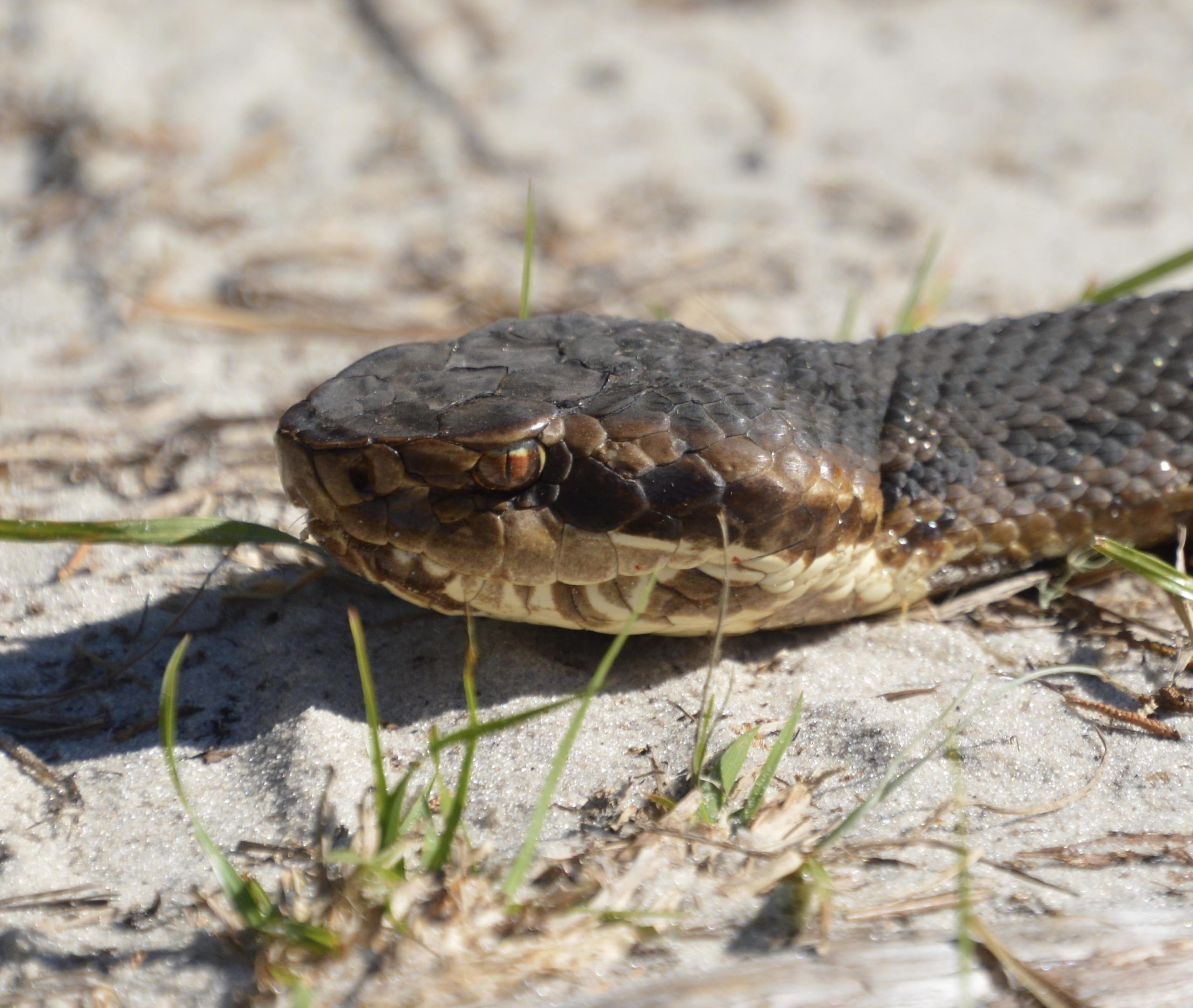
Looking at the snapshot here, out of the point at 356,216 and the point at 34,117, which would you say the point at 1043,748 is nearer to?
the point at 356,216

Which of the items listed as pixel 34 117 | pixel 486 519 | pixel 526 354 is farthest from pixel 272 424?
pixel 34 117

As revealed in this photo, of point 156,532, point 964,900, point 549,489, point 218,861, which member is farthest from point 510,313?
point 964,900

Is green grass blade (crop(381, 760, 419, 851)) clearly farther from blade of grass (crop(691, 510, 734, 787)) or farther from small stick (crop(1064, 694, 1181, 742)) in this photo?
small stick (crop(1064, 694, 1181, 742))

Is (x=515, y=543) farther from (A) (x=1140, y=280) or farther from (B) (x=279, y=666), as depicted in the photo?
(A) (x=1140, y=280)

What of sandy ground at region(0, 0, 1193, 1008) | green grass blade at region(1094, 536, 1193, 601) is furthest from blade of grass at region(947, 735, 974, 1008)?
green grass blade at region(1094, 536, 1193, 601)

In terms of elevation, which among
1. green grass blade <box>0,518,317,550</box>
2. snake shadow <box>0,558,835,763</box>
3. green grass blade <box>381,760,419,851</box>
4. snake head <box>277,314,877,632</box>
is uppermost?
snake head <box>277,314,877,632</box>
